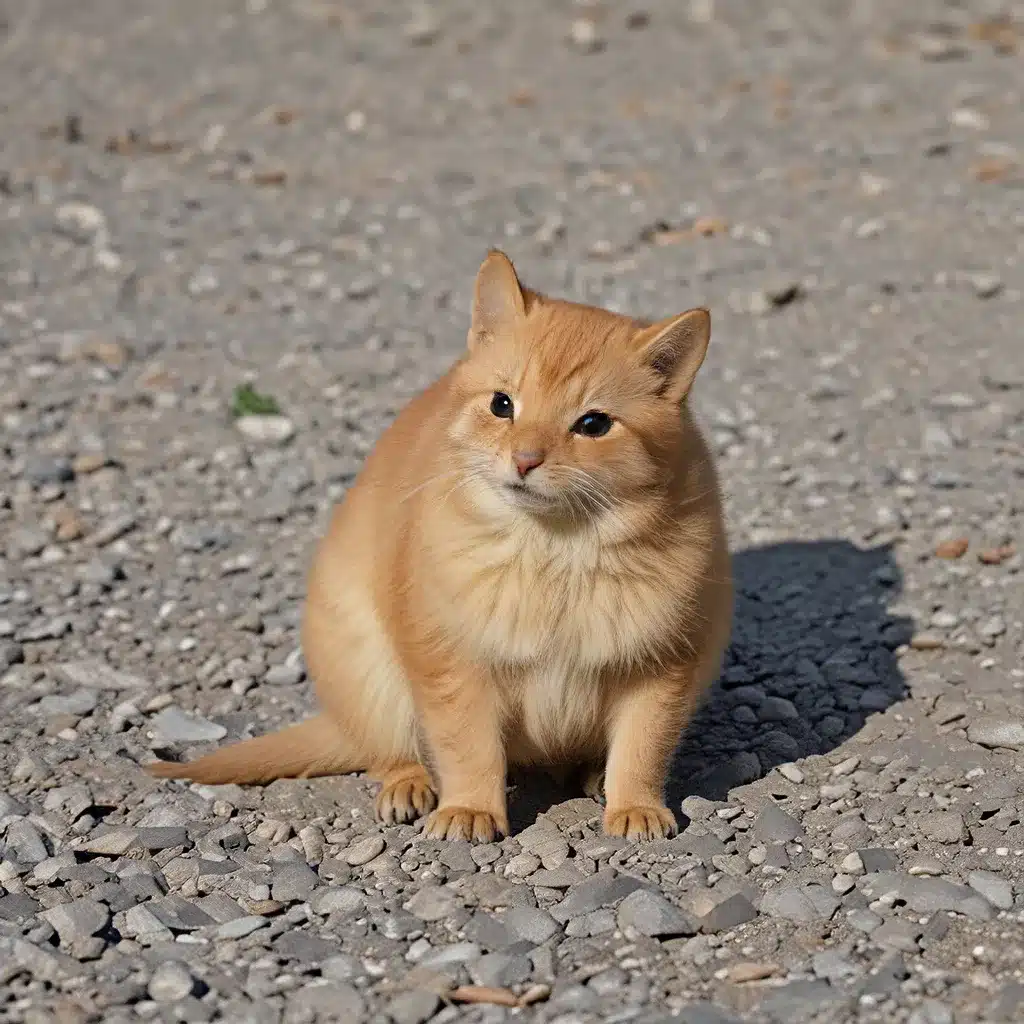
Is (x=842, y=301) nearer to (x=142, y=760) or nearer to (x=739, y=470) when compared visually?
(x=739, y=470)

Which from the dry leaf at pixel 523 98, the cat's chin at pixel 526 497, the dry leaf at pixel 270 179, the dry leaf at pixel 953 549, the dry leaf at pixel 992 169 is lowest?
the dry leaf at pixel 953 549

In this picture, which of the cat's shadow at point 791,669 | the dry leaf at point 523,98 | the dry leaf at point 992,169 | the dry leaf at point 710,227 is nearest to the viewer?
the cat's shadow at point 791,669

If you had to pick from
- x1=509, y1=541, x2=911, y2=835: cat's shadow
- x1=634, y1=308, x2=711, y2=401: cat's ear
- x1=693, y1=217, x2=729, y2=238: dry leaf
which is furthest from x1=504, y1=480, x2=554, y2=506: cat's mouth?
x1=693, y1=217, x2=729, y2=238: dry leaf

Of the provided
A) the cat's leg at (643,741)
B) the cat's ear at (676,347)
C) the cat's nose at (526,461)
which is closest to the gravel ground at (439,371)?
the cat's leg at (643,741)

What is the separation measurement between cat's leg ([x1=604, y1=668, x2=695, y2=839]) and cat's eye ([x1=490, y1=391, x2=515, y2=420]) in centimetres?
80

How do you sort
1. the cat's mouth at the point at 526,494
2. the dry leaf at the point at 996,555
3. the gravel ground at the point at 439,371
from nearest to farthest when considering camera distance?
the gravel ground at the point at 439,371 → the cat's mouth at the point at 526,494 → the dry leaf at the point at 996,555

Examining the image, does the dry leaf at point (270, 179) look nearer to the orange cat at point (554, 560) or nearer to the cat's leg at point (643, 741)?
the orange cat at point (554, 560)

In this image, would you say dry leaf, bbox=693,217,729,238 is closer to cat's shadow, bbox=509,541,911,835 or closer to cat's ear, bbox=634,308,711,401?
cat's shadow, bbox=509,541,911,835

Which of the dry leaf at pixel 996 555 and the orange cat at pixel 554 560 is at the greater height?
the orange cat at pixel 554 560

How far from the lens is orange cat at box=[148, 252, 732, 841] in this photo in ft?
12.7

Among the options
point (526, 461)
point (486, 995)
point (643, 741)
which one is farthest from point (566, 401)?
point (486, 995)

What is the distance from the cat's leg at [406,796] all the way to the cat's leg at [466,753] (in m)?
0.18

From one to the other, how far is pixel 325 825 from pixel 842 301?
4635 mm

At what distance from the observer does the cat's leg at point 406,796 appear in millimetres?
4383
